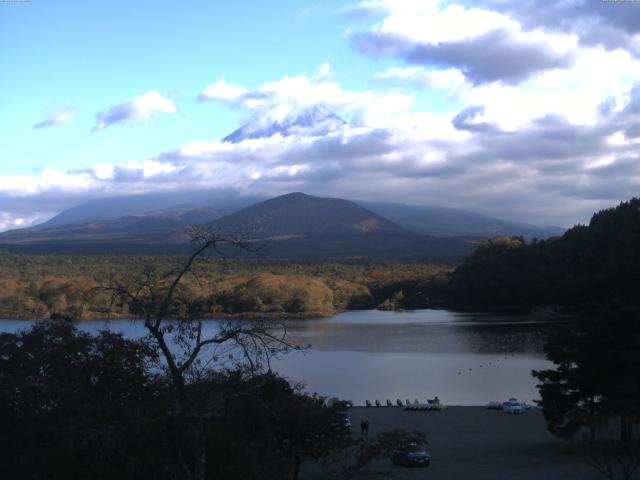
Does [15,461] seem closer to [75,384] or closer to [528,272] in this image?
[75,384]

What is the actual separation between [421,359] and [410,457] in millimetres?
22596

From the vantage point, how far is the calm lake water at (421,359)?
29.0 meters

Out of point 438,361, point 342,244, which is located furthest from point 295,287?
point 342,244

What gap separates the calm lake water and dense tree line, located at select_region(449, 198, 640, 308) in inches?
207

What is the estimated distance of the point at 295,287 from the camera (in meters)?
67.4

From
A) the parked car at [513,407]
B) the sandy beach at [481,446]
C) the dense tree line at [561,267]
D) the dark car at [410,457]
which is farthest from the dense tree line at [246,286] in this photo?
the dark car at [410,457]

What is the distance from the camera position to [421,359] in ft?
122

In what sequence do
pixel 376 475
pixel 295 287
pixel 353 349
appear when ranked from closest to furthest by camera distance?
pixel 376 475 < pixel 353 349 < pixel 295 287

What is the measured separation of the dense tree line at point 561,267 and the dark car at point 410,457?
38.7 m

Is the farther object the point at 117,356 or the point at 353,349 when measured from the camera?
the point at 353,349

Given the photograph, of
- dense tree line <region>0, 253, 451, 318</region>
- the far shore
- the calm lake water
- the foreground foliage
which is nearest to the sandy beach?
the far shore

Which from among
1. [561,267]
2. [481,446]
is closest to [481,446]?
[481,446]

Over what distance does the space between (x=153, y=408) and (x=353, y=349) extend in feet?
109

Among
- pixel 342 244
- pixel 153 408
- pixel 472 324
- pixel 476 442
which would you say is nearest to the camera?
pixel 153 408
